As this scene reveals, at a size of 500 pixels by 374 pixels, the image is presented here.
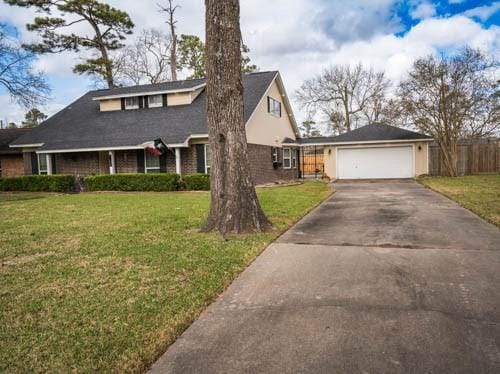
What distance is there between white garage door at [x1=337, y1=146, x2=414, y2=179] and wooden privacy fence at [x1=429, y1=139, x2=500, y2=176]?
2.28 meters

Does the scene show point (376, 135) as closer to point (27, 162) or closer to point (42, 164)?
point (42, 164)

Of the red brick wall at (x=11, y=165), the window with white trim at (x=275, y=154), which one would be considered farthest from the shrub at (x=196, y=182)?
the red brick wall at (x=11, y=165)

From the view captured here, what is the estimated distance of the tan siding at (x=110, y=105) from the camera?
20922 mm

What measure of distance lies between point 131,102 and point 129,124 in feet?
7.86

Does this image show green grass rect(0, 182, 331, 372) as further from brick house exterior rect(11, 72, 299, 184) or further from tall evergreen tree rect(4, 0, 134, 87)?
tall evergreen tree rect(4, 0, 134, 87)

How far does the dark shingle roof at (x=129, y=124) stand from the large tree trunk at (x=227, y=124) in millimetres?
9439

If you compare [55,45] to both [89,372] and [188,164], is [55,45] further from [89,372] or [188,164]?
[89,372]

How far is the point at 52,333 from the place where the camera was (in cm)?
303

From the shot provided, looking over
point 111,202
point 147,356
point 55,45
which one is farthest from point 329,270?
point 55,45

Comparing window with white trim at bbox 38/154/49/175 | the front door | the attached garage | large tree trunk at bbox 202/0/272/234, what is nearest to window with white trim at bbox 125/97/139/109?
the front door

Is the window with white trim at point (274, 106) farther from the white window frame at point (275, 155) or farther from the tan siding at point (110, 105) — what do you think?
the tan siding at point (110, 105)

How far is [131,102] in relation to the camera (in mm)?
20688

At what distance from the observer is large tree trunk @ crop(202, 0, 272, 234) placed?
6.57m

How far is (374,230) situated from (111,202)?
8822mm
